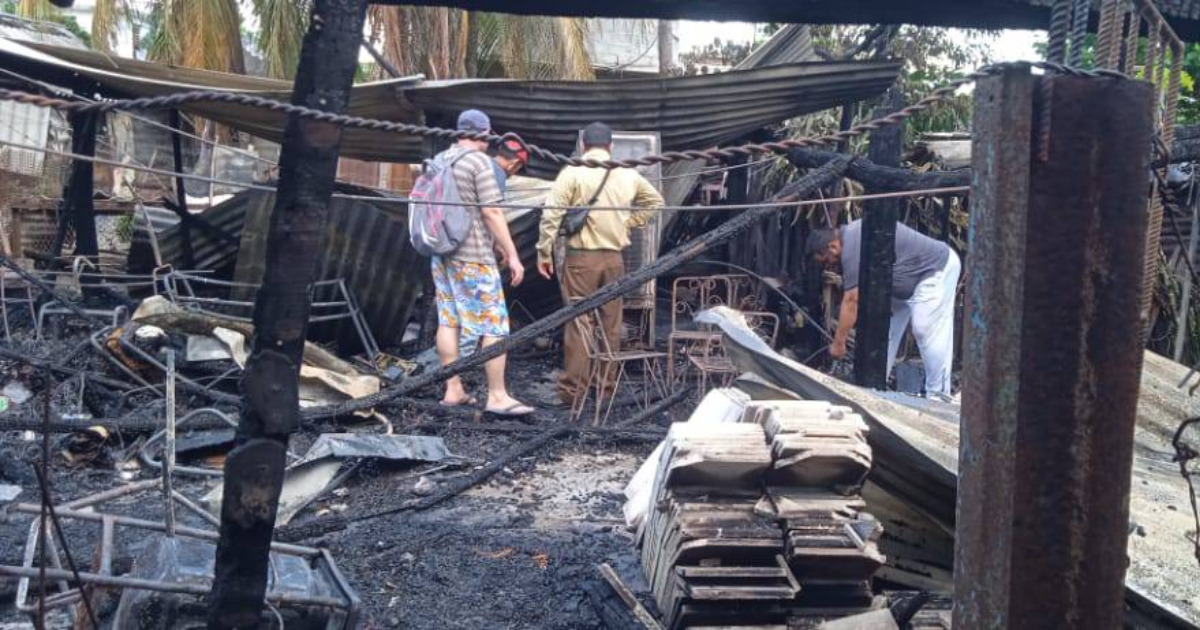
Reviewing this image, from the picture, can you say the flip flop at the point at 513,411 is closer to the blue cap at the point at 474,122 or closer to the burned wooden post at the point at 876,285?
the blue cap at the point at 474,122

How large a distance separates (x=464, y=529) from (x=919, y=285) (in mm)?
4124

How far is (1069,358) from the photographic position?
6.66 feet

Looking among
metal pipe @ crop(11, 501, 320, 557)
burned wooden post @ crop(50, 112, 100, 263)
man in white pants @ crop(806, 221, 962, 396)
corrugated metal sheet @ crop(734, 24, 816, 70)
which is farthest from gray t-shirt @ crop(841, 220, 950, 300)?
burned wooden post @ crop(50, 112, 100, 263)

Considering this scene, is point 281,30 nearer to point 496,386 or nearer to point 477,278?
point 477,278

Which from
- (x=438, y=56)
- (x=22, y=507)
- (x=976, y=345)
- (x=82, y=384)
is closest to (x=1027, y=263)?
(x=976, y=345)

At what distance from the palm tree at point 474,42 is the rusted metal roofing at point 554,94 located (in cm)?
525

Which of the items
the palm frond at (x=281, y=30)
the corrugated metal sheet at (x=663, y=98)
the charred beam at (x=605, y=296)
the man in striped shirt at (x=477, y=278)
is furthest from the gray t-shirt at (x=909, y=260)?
the palm frond at (x=281, y=30)

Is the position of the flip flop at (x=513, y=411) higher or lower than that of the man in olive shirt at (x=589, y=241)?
lower

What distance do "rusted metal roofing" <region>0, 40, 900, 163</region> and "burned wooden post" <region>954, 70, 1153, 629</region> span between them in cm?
599

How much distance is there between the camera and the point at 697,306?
9.98 m

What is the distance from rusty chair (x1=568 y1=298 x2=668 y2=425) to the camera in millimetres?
7270

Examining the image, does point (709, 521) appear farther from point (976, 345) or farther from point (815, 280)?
point (815, 280)

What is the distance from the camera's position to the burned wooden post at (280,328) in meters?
2.69

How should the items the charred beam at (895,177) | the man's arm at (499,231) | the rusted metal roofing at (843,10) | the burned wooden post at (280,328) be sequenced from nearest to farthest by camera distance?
the burned wooden post at (280,328), the rusted metal roofing at (843,10), the charred beam at (895,177), the man's arm at (499,231)
